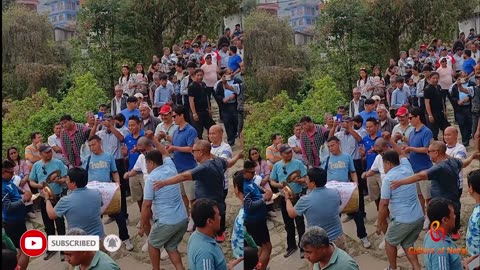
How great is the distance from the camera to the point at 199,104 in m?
4.00

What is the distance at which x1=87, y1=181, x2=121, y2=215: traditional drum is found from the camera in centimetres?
389

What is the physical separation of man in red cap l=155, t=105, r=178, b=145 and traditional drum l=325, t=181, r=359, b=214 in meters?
0.95

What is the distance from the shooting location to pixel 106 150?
156 inches

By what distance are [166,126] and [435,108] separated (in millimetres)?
1507

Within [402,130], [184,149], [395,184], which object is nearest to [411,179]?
[395,184]

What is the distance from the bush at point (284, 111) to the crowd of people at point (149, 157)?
100mm

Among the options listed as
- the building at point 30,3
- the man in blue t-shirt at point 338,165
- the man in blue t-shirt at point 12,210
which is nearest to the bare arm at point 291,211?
the man in blue t-shirt at point 338,165

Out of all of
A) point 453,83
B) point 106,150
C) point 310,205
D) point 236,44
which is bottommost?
point 310,205

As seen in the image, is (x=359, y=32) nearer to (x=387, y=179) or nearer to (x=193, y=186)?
(x=387, y=179)

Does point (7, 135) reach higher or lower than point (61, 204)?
higher

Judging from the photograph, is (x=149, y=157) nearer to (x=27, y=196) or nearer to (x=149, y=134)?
(x=149, y=134)

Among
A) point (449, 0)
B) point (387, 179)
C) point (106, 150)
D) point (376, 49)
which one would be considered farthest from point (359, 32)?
point (106, 150)

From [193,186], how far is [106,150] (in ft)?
1.74
